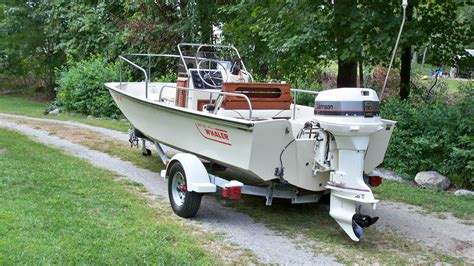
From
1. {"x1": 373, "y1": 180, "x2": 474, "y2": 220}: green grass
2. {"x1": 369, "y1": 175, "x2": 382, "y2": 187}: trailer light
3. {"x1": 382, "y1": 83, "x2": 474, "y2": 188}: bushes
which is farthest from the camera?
{"x1": 382, "y1": 83, "x2": 474, "y2": 188}: bushes

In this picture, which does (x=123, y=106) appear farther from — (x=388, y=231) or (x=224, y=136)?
(x=388, y=231)

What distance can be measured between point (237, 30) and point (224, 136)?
6257 millimetres

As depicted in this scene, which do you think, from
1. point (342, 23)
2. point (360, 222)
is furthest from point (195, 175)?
point (342, 23)

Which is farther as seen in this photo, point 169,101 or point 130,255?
point 169,101

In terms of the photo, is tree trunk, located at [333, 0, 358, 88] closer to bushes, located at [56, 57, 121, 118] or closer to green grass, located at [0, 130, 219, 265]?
green grass, located at [0, 130, 219, 265]

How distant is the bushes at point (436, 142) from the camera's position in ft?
26.2

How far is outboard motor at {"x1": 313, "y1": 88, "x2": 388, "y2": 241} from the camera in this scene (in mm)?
5047

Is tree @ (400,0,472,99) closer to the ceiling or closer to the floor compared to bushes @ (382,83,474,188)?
closer to the ceiling

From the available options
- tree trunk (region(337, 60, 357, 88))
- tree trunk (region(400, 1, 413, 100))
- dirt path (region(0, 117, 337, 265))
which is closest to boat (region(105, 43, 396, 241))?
dirt path (region(0, 117, 337, 265))

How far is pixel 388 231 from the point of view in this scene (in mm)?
5797

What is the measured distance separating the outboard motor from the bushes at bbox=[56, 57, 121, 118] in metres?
11.7

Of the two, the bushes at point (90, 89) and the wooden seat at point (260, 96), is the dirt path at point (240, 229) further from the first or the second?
the bushes at point (90, 89)

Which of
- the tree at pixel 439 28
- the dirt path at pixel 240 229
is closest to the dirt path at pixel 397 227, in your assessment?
the dirt path at pixel 240 229

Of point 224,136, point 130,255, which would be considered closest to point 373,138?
point 224,136
